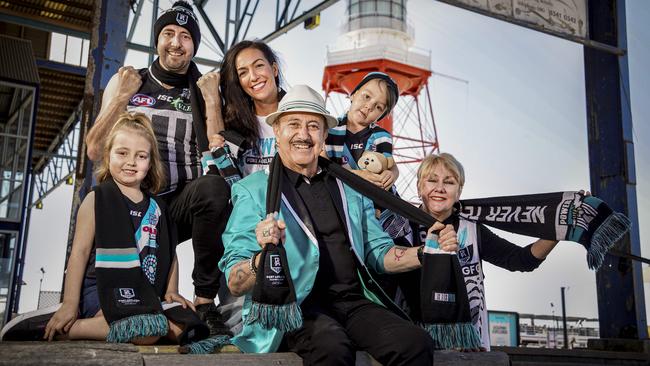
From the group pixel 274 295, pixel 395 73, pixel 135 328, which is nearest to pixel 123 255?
pixel 135 328

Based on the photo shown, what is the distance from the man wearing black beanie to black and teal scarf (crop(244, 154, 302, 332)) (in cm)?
83

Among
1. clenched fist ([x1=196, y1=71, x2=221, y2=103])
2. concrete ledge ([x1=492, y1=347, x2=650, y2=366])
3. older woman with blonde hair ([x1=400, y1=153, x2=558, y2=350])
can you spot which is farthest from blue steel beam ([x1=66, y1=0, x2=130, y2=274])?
concrete ledge ([x1=492, y1=347, x2=650, y2=366])

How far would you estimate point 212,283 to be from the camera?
11.5ft

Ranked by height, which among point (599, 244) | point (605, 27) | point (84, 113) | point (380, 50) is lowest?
point (599, 244)

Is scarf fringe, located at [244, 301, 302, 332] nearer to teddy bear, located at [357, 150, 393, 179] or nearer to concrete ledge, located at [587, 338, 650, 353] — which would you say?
teddy bear, located at [357, 150, 393, 179]

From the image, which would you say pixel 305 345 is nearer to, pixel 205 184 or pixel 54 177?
pixel 205 184

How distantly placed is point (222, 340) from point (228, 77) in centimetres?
173

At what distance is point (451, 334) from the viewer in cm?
295

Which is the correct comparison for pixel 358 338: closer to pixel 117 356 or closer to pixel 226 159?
pixel 117 356

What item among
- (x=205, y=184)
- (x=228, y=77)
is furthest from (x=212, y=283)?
(x=228, y=77)

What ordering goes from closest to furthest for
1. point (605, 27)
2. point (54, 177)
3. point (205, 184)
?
point (205, 184)
point (605, 27)
point (54, 177)

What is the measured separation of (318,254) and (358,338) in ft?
1.30

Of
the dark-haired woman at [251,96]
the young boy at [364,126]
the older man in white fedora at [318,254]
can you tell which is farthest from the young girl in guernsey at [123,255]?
the young boy at [364,126]

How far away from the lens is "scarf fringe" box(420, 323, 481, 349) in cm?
293
